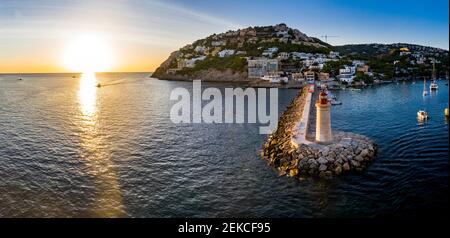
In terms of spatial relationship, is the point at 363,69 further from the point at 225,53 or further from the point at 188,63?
the point at 188,63

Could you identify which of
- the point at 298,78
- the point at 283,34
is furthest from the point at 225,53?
the point at 298,78

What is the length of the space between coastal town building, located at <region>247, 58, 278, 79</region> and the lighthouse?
6010 cm

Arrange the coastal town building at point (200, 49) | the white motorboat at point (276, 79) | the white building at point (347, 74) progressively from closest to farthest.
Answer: the white building at point (347, 74) → the white motorboat at point (276, 79) → the coastal town building at point (200, 49)

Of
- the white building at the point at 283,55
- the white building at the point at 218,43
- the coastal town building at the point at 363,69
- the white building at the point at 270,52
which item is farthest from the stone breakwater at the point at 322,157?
the white building at the point at 218,43

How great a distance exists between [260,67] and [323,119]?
62837 mm

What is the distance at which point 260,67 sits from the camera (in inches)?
3019

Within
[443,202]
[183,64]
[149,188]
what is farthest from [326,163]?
[183,64]

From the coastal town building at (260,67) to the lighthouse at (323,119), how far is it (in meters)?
60.1

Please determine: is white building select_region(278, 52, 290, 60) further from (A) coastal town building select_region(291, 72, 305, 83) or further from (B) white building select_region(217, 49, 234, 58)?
(A) coastal town building select_region(291, 72, 305, 83)

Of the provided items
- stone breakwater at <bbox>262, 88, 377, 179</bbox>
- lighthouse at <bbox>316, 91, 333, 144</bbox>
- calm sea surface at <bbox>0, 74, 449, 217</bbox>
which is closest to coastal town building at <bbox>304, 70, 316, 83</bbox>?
calm sea surface at <bbox>0, 74, 449, 217</bbox>

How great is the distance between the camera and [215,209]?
10.6 m

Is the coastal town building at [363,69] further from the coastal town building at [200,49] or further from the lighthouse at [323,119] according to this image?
the coastal town building at [200,49]

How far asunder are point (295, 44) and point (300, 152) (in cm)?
9357

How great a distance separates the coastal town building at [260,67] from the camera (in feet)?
249
